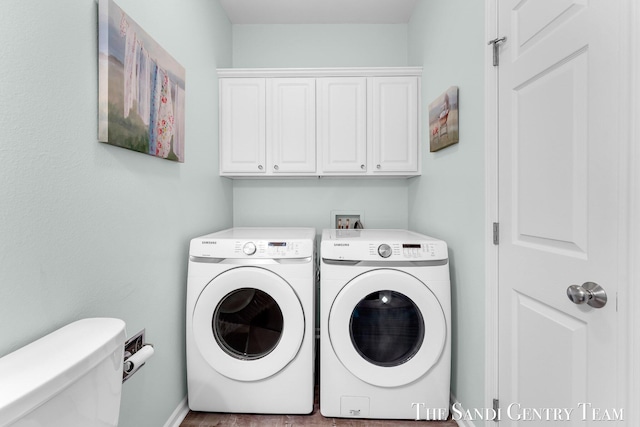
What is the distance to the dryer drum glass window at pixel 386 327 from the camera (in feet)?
5.38

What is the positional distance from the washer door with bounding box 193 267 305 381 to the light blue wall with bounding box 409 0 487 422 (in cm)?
85

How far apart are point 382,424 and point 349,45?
8.63 feet

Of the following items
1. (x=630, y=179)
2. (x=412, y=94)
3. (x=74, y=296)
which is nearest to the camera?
(x=630, y=179)

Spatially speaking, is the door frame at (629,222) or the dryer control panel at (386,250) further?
the dryer control panel at (386,250)

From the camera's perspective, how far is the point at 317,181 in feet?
8.49

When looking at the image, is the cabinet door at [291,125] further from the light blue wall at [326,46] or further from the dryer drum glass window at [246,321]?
the dryer drum glass window at [246,321]

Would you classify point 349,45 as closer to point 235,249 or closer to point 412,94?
point 412,94

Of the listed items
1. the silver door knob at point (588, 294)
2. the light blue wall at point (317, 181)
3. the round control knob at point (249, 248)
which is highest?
the light blue wall at point (317, 181)

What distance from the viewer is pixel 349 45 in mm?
2570

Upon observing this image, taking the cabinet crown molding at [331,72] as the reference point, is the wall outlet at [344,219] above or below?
below

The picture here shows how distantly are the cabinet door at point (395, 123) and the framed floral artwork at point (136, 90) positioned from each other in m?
1.27

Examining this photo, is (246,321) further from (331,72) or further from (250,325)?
(331,72)

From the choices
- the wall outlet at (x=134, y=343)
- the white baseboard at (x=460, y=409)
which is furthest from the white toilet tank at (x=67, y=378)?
the white baseboard at (x=460, y=409)

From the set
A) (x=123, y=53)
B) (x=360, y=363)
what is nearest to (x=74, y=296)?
(x=123, y=53)
